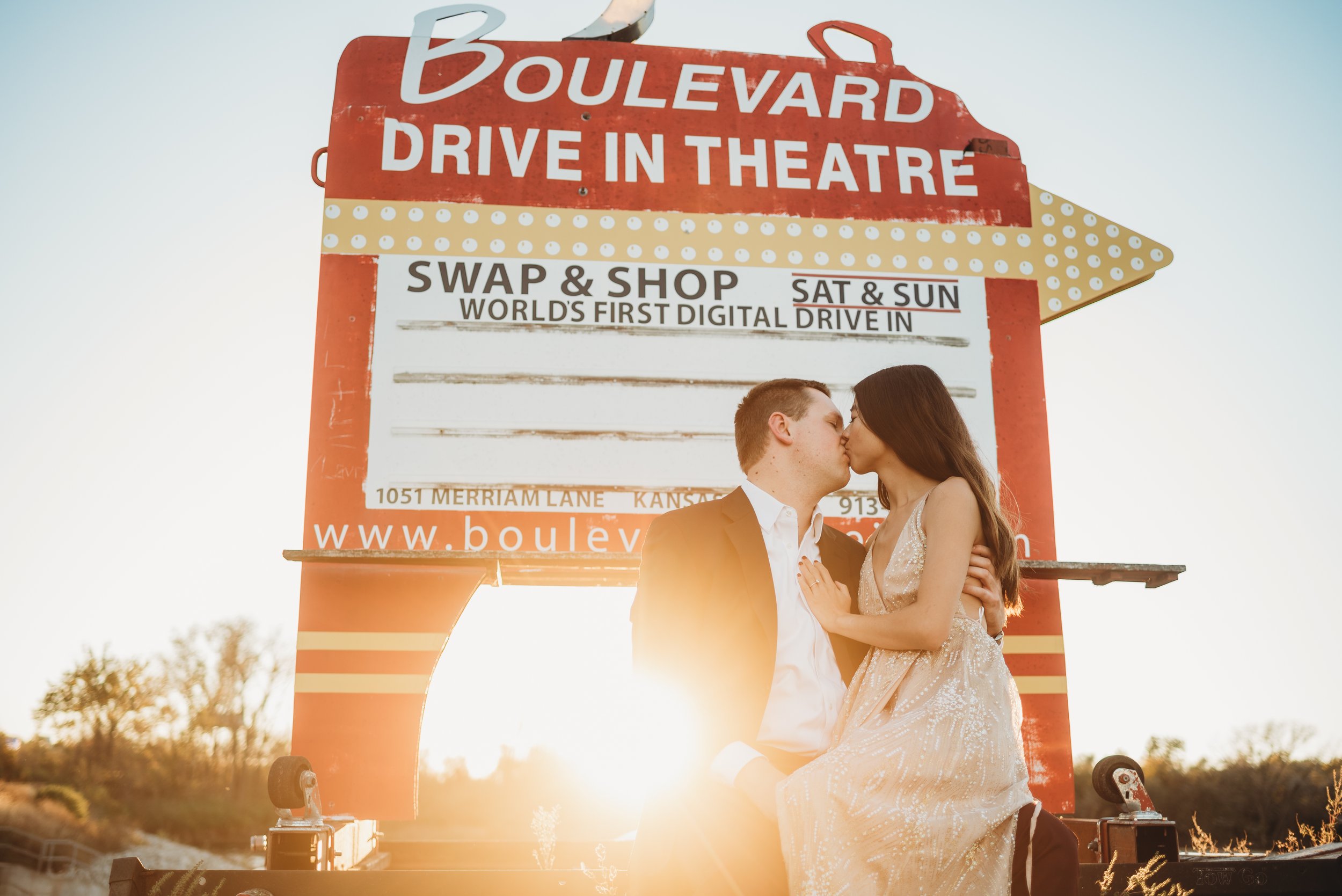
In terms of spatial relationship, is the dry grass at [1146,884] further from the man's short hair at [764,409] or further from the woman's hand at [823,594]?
the man's short hair at [764,409]

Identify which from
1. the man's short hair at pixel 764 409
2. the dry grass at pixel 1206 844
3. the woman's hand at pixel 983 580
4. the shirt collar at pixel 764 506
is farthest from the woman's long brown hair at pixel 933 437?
the dry grass at pixel 1206 844

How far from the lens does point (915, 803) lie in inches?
103

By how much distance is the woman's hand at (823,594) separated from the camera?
304 cm

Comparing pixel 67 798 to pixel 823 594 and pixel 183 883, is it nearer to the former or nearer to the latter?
pixel 183 883

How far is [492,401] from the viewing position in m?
5.54

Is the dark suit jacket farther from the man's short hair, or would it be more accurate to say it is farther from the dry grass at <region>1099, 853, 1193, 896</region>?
the dry grass at <region>1099, 853, 1193, 896</region>

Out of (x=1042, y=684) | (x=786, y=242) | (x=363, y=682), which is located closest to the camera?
(x=363, y=682)

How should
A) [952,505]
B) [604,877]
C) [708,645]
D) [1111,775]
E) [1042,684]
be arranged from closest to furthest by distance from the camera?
[952,505] → [708,645] → [604,877] → [1111,775] → [1042,684]

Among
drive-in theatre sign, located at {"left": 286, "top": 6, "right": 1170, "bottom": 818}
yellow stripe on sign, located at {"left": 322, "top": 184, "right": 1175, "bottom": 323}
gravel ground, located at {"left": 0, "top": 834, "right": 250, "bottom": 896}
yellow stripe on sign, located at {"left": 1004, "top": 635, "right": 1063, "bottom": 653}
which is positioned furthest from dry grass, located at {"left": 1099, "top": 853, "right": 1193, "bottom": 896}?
gravel ground, located at {"left": 0, "top": 834, "right": 250, "bottom": 896}

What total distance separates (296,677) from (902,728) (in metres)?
3.57

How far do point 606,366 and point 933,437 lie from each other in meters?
2.86

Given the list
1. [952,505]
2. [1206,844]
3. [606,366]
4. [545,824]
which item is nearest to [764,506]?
[952,505]

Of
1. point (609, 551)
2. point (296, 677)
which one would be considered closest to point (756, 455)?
point (609, 551)

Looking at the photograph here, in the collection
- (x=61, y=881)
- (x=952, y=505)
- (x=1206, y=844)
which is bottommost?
(x=61, y=881)
